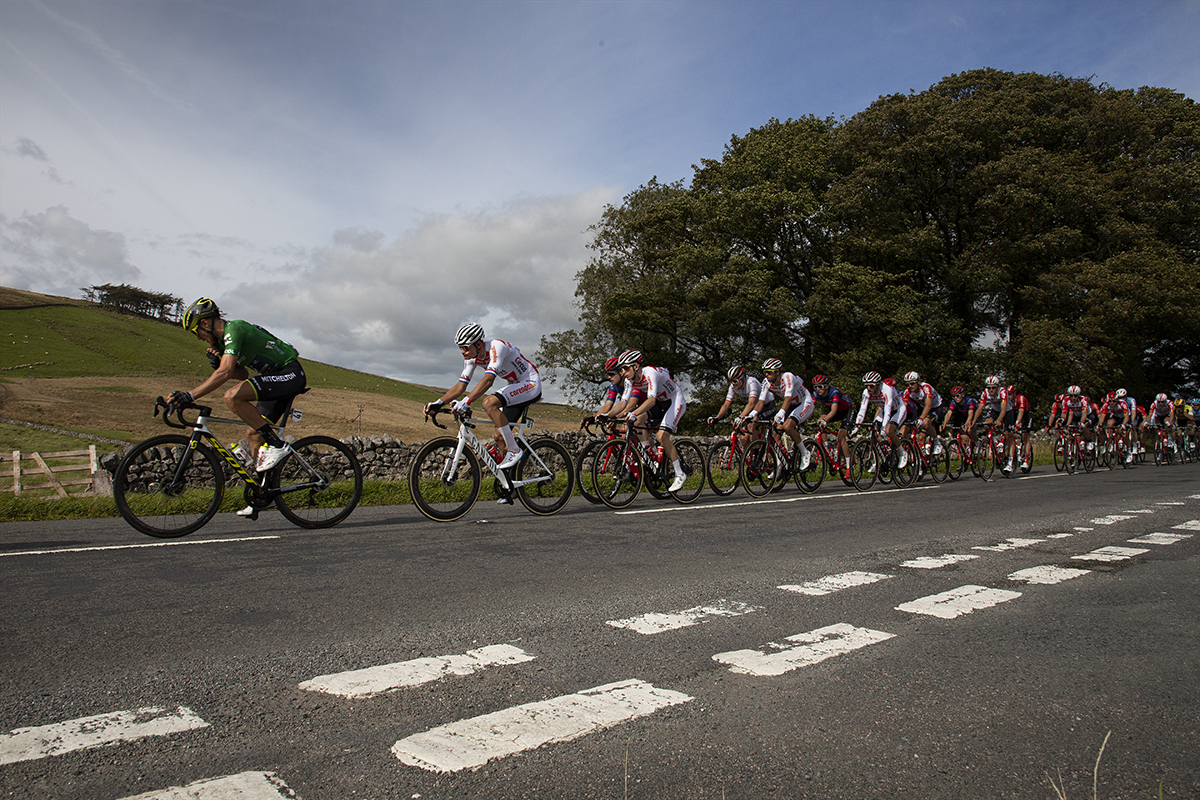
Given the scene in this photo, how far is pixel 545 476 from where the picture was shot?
8.45 metres

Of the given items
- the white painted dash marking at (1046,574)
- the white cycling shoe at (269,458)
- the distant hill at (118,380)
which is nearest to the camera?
the white painted dash marking at (1046,574)

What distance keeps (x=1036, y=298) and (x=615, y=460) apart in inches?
1097

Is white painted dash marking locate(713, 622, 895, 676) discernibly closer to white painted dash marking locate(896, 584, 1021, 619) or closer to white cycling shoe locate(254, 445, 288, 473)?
white painted dash marking locate(896, 584, 1021, 619)

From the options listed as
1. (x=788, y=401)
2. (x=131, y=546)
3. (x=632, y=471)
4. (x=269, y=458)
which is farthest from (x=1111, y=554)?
(x=131, y=546)

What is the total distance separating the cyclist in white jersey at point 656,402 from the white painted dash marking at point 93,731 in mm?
7137

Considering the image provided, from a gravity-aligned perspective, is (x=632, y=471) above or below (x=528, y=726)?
above

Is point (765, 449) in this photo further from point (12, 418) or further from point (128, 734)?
point (12, 418)

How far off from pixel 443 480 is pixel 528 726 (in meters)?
5.67

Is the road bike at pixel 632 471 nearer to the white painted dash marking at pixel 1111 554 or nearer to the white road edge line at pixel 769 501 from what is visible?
the white road edge line at pixel 769 501

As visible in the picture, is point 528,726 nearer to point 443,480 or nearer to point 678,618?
point 678,618

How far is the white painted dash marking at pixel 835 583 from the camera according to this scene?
14.4 feet

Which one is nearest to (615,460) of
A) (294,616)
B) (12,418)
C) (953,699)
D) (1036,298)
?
(294,616)

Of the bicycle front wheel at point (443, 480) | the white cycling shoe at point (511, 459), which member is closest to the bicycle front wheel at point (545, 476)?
the white cycling shoe at point (511, 459)

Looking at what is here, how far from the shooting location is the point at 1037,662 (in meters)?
3.09
